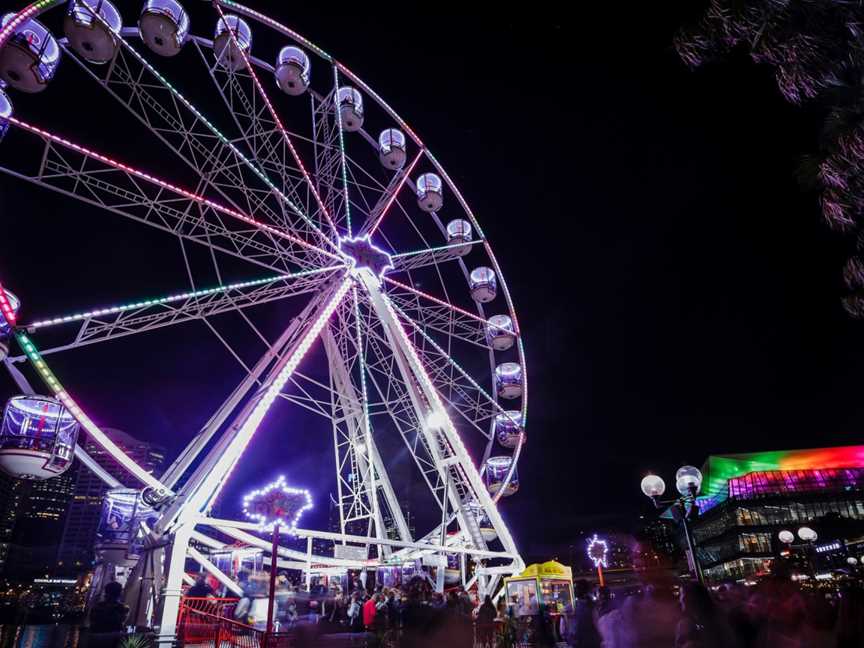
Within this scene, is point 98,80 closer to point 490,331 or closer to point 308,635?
point 308,635

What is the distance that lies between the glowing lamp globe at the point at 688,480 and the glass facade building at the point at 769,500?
48260mm

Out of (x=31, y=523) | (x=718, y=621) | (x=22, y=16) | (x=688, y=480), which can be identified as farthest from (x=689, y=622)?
(x=31, y=523)

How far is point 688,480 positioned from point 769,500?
5738 cm

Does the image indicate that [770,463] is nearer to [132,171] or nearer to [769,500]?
[769,500]

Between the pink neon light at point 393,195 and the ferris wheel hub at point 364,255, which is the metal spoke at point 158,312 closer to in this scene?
the ferris wheel hub at point 364,255

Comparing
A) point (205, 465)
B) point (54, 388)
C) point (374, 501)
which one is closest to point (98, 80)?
point (54, 388)

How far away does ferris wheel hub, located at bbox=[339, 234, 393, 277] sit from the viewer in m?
15.4

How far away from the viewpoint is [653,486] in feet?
35.8

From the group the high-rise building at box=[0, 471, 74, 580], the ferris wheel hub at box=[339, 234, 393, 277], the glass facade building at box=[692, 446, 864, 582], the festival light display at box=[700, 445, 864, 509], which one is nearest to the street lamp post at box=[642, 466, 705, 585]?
the ferris wheel hub at box=[339, 234, 393, 277]

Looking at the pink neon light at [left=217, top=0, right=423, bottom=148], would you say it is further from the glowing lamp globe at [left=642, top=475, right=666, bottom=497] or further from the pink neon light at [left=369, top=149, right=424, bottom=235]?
the glowing lamp globe at [left=642, top=475, right=666, bottom=497]

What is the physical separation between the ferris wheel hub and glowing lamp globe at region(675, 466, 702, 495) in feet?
31.4

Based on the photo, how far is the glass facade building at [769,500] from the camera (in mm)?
52375

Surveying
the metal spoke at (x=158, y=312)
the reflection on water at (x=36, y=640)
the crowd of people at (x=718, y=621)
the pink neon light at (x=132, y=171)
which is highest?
the pink neon light at (x=132, y=171)

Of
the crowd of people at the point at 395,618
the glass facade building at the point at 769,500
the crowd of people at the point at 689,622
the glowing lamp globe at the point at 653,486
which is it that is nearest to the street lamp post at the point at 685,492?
the glowing lamp globe at the point at 653,486
